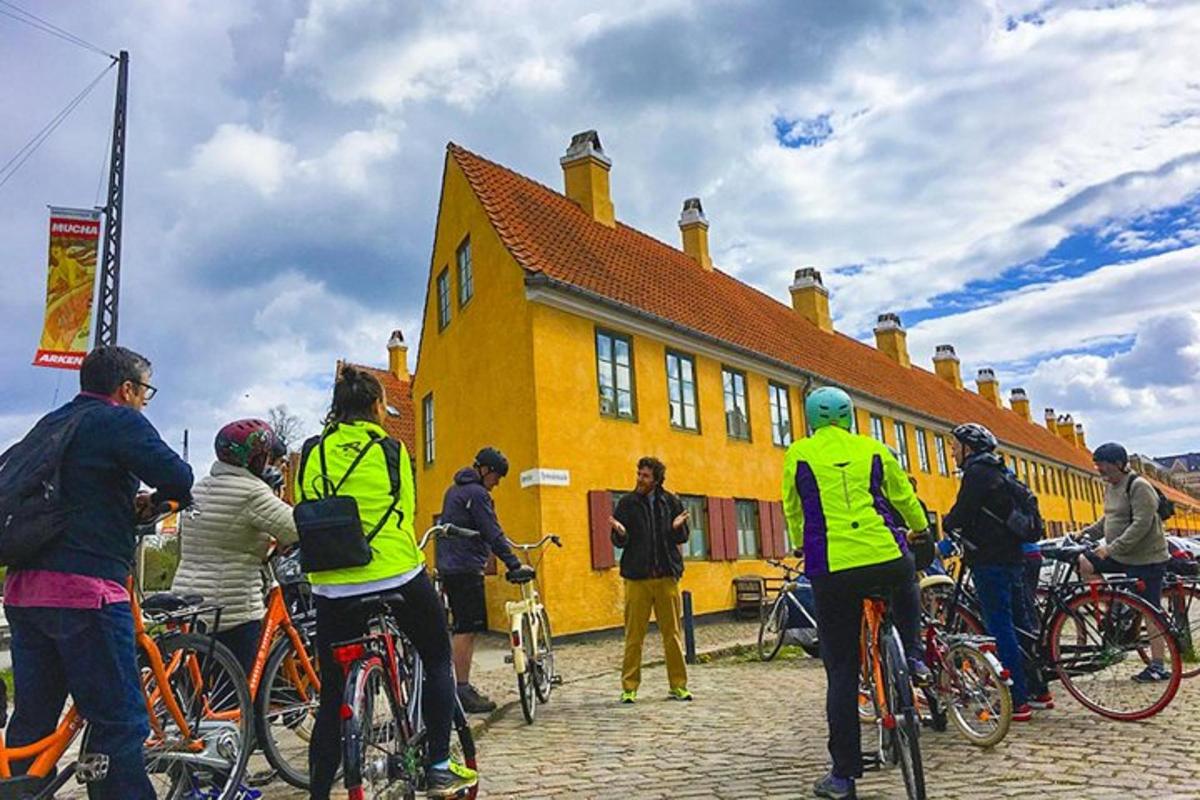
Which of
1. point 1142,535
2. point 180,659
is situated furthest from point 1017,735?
point 180,659

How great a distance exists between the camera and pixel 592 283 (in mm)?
15969

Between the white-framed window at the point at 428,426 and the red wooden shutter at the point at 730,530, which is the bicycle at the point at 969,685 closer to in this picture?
the red wooden shutter at the point at 730,530

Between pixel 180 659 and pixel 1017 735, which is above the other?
pixel 180 659

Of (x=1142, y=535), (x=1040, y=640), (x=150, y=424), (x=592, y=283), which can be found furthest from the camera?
(x=592, y=283)

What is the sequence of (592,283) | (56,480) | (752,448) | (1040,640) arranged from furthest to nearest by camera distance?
1. (752,448)
2. (592,283)
3. (1040,640)
4. (56,480)

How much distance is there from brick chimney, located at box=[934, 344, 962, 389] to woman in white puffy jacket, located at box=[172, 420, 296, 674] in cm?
4276

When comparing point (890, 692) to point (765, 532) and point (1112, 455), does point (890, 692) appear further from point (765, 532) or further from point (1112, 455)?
point (765, 532)

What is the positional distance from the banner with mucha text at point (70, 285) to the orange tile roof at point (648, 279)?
6.20 metres

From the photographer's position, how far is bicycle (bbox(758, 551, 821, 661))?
30.3 ft

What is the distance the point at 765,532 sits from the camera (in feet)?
61.9

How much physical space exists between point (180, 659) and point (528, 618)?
10.7 feet

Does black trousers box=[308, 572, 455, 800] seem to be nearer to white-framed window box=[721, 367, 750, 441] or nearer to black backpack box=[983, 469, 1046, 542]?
black backpack box=[983, 469, 1046, 542]

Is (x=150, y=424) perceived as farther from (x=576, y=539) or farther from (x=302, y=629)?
(x=576, y=539)

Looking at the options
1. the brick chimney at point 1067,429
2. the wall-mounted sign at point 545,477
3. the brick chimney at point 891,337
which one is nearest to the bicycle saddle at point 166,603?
the wall-mounted sign at point 545,477
